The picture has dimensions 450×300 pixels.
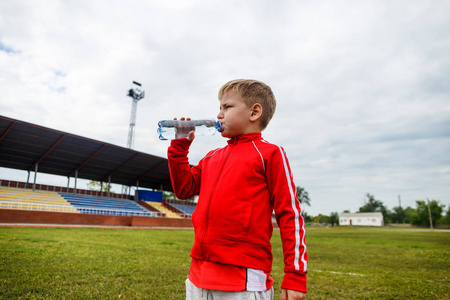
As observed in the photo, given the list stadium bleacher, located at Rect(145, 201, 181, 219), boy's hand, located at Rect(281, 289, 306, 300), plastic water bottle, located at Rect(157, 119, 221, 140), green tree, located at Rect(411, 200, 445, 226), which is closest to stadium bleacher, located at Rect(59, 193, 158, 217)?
stadium bleacher, located at Rect(145, 201, 181, 219)

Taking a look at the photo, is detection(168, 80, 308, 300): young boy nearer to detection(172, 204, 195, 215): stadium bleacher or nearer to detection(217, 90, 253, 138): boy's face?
detection(217, 90, 253, 138): boy's face

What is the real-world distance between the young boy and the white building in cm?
9294

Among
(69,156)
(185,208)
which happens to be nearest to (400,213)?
(185,208)

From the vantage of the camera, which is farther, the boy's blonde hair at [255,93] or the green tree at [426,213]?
the green tree at [426,213]

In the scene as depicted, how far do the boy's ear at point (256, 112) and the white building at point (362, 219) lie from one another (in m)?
92.9

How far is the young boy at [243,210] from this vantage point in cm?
151

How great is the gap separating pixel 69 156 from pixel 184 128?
92.2 ft

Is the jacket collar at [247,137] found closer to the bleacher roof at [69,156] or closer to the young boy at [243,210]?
the young boy at [243,210]

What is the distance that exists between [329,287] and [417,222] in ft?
275

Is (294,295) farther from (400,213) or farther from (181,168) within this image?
(400,213)

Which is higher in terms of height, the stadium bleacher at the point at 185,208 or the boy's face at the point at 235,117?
the boy's face at the point at 235,117

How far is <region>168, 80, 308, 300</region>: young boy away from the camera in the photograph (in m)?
1.51

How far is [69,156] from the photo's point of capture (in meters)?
26.4

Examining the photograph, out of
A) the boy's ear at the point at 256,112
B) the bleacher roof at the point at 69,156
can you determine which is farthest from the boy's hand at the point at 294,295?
the bleacher roof at the point at 69,156
